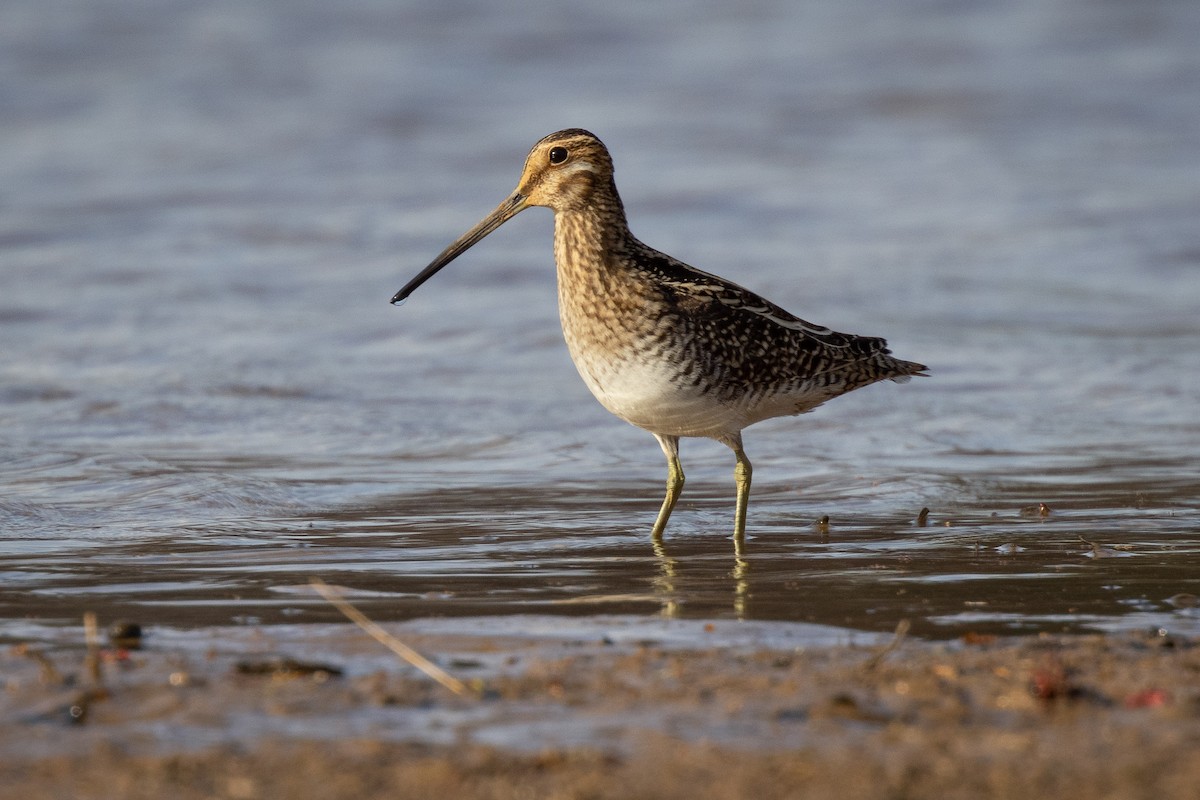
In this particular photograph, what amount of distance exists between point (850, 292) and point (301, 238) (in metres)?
5.12

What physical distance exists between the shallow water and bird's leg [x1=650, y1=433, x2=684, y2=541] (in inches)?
8.1

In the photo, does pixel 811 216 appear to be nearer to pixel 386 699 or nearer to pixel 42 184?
pixel 42 184

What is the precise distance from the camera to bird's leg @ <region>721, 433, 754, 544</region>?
7227 millimetres

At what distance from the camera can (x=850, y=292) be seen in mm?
13391

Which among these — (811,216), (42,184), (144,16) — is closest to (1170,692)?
(811,216)

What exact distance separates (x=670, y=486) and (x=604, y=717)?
10.6 ft

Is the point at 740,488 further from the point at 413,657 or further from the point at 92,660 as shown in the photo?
the point at 92,660

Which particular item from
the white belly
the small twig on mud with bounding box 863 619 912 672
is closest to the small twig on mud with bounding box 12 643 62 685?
the small twig on mud with bounding box 863 619 912 672

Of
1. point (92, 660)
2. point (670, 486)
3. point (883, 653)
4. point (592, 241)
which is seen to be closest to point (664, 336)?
point (592, 241)

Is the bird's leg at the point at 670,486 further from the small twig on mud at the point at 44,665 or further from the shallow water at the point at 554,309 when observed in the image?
the small twig on mud at the point at 44,665

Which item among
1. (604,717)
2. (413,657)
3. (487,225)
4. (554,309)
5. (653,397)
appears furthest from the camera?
(554,309)

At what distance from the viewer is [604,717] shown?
171 inches

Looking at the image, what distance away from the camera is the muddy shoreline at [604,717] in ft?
12.7

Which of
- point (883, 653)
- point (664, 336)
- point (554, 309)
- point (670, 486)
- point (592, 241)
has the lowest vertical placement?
point (883, 653)
